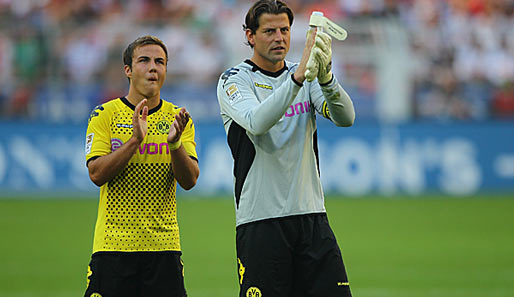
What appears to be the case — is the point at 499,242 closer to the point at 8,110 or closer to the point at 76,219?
the point at 76,219

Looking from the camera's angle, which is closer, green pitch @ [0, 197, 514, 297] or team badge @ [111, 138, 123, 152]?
team badge @ [111, 138, 123, 152]

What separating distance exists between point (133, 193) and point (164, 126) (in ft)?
1.60

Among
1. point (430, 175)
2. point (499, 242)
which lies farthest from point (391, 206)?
point (499, 242)

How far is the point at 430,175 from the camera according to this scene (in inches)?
706

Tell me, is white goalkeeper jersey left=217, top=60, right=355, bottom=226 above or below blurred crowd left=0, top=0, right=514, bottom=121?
below

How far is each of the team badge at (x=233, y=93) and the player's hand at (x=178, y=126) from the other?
0.93ft

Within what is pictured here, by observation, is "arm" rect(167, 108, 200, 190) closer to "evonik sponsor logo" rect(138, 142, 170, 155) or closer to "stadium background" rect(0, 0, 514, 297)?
"evonik sponsor logo" rect(138, 142, 170, 155)

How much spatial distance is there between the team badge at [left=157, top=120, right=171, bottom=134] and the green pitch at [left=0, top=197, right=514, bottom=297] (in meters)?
4.09

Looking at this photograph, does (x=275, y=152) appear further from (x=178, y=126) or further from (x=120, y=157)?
(x=120, y=157)

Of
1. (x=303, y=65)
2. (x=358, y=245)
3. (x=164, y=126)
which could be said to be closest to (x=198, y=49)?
(x=358, y=245)

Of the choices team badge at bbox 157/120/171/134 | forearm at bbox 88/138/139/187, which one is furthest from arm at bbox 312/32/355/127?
forearm at bbox 88/138/139/187

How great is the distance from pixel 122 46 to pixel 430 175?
26.5 ft

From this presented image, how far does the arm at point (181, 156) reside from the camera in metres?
4.90

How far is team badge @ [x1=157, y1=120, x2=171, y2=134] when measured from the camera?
5320 mm
